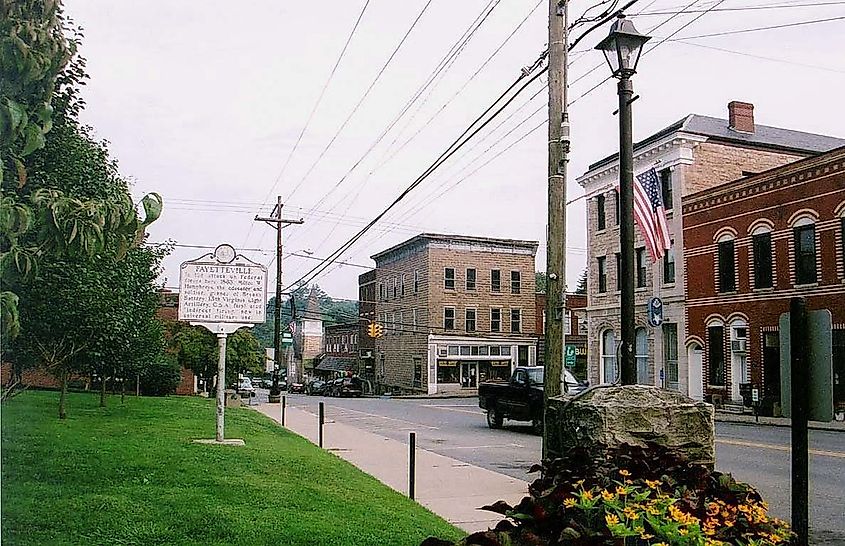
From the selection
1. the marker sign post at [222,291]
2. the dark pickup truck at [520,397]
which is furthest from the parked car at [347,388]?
the marker sign post at [222,291]

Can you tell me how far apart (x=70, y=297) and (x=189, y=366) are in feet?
82.9

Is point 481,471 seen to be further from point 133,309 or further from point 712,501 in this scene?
point 712,501

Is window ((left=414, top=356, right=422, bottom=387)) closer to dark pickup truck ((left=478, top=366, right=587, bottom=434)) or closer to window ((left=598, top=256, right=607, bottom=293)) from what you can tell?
window ((left=598, top=256, right=607, bottom=293))

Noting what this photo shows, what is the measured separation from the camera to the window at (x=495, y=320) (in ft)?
207

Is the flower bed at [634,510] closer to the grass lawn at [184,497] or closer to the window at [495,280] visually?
the grass lawn at [184,497]

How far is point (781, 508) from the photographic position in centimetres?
1135

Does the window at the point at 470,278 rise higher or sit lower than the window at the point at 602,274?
higher

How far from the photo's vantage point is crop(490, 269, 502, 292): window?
6331cm

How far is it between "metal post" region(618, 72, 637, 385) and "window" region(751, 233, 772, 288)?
23.6 meters

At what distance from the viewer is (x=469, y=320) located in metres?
62.3

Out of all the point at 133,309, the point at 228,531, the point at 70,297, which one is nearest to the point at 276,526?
the point at 228,531

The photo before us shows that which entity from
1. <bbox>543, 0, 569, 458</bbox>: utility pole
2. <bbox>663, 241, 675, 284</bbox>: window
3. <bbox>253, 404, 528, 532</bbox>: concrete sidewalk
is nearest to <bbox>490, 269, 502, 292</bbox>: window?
<bbox>663, 241, 675, 284</bbox>: window

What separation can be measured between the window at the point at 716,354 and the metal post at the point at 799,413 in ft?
102

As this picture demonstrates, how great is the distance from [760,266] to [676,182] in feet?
21.5
